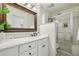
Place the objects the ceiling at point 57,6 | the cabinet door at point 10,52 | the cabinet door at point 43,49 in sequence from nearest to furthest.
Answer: the cabinet door at point 10,52 → the ceiling at point 57,6 → the cabinet door at point 43,49

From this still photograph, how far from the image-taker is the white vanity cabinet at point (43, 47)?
5.10ft

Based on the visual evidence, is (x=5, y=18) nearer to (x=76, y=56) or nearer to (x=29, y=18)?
(x=29, y=18)

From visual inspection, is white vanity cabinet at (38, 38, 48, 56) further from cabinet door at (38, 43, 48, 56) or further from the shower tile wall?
the shower tile wall

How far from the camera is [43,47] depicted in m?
1.67

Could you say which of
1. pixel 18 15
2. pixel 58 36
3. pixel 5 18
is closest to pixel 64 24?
pixel 58 36

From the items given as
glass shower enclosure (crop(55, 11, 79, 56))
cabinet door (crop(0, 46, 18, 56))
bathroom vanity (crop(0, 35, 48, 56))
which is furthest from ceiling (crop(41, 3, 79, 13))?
cabinet door (crop(0, 46, 18, 56))

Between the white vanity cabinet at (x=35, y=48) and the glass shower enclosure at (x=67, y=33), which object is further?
the glass shower enclosure at (x=67, y=33)

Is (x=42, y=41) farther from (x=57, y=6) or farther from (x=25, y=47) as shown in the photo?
(x=57, y=6)

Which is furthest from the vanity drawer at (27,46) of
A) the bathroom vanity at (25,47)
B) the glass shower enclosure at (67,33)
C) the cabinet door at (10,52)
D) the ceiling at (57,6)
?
the ceiling at (57,6)

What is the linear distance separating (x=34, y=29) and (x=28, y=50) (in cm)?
68

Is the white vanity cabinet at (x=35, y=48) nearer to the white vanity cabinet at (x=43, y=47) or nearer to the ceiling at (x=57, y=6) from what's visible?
the white vanity cabinet at (x=43, y=47)

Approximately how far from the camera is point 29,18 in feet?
5.96

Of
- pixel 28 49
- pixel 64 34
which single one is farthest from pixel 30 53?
pixel 64 34

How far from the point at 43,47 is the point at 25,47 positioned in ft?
1.59
